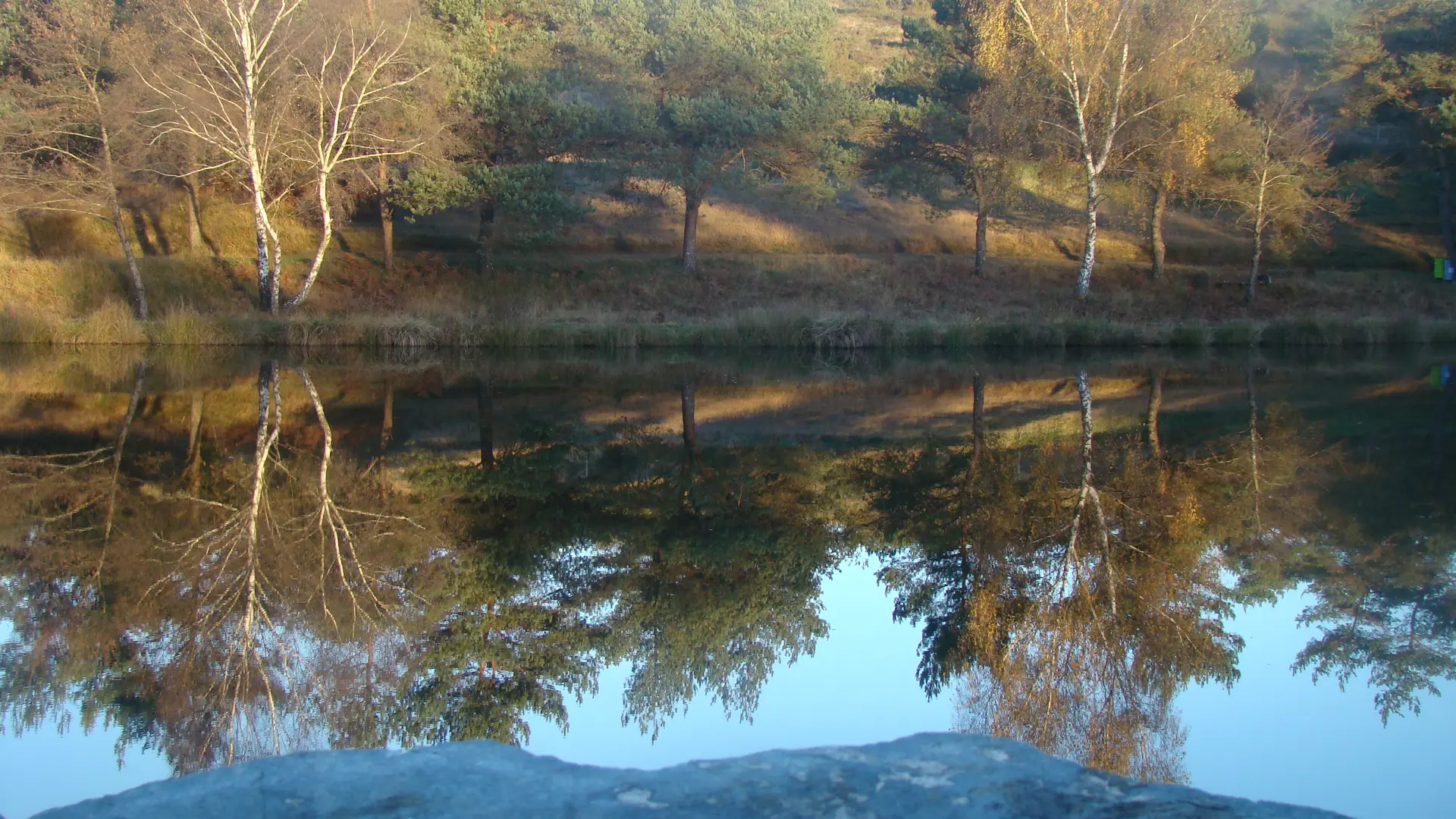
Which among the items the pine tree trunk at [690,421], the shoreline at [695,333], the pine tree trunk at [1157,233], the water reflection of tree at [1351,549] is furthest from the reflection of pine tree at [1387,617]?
the pine tree trunk at [1157,233]

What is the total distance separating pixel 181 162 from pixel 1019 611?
25803 millimetres

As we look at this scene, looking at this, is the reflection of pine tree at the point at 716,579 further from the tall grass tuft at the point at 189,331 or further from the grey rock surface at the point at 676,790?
the tall grass tuft at the point at 189,331

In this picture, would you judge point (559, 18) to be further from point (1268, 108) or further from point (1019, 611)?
point (1019, 611)

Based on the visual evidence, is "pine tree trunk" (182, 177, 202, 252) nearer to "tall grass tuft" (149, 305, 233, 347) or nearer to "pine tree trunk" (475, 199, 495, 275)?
"pine tree trunk" (475, 199, 495, 275)

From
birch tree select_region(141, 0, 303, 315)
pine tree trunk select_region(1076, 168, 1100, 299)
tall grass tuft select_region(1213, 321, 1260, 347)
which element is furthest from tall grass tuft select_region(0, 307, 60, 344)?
tall grass tuft select_region(1213, 321, 1260, 347)

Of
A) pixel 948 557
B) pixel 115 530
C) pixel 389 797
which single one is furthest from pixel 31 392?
pixel 389 797

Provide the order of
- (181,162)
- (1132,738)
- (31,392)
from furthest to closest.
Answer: (181,162)
(31,392)
(1132,738)

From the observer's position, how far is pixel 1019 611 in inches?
178

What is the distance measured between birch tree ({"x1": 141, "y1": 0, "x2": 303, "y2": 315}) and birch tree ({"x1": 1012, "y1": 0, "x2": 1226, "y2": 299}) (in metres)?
16.6

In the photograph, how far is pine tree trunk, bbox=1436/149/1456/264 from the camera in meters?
34.0

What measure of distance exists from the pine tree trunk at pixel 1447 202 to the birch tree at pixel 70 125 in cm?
3787

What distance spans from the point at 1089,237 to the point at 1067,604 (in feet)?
77.2

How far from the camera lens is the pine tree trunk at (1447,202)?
34.0 m

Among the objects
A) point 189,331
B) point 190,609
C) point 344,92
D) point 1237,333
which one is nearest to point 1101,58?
point 1237,333
